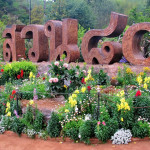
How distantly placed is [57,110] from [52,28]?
16.0 feet

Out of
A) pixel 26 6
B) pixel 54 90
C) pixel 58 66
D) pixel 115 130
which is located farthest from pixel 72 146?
pixel 26 6

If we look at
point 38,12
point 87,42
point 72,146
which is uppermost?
point 38,12

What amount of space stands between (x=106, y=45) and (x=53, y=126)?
4.20 metres

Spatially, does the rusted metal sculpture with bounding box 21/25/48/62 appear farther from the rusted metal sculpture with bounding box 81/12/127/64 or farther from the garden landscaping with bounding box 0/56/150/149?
the garden landscaping with bounding box 0/56/150/149

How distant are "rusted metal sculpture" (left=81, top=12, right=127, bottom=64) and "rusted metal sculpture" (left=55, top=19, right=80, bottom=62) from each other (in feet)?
1.44

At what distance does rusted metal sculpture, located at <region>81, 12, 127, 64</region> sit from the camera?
734 cm

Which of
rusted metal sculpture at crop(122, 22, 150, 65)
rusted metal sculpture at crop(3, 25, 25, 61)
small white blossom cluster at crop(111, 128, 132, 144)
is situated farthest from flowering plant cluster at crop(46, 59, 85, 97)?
rusted metal sculpture at crop(3, 25, 25, 61)

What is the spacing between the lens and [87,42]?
8.32 meters

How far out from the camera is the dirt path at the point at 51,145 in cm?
393

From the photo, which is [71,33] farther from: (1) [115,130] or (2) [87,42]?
(1) [115,130]

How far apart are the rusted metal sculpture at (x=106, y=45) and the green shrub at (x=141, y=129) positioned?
3759mm

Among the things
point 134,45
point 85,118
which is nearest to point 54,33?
point 134,45

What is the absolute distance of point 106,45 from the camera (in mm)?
7656

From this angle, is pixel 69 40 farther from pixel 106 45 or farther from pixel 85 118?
pixel 85 118
